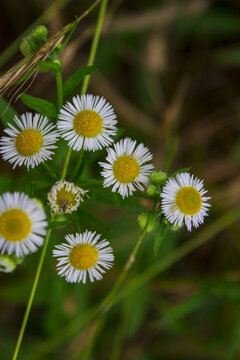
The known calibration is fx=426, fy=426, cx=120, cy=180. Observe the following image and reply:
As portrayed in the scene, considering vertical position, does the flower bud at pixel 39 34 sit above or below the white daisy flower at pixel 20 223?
above

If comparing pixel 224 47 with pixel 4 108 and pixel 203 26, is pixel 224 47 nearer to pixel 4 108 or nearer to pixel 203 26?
pixel 203 26

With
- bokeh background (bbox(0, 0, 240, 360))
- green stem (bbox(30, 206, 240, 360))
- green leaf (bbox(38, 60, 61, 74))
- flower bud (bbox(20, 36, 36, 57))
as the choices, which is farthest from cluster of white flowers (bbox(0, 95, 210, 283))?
green stem (bbox(30, 206, 240, 360))

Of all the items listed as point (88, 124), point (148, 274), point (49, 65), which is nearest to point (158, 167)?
point (148, 274)

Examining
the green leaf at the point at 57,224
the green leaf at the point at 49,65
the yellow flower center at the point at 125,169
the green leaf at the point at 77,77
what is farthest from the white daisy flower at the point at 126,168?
the green leaf at the point at 49,65

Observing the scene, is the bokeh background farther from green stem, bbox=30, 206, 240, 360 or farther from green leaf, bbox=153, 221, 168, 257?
green leaf, bbox=153, 221, 168, 257

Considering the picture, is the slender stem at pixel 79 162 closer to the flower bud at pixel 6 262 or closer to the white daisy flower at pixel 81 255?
the white daisy flower at pixel 81 255

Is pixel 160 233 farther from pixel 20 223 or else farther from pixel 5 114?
pixel 5 114

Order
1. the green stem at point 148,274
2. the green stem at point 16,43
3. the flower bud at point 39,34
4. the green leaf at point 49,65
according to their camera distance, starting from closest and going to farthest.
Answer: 1. the green leaf at point 49,65
2. the flower bud at point 39,34
3. the green stem at point 16,43
4. the green stem at point 148,274
